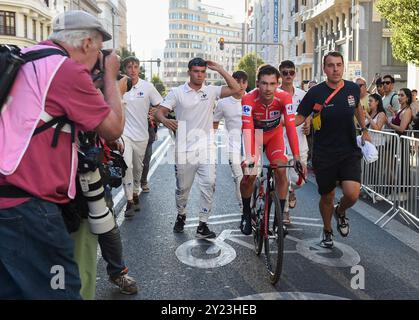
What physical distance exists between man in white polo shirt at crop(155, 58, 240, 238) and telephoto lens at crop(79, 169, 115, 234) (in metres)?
3.00

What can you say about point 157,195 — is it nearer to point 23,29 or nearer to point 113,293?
point 113,293

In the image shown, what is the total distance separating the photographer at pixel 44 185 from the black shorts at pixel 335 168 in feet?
11.9

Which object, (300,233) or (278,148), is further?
(300,233)

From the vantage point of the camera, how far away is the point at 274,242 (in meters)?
4.82

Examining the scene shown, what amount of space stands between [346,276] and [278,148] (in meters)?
1.68

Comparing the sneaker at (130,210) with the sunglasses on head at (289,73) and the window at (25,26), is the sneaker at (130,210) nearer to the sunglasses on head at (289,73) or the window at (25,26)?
the sunglasses on head at (289,73)

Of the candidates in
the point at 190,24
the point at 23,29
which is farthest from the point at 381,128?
the point at 190,24

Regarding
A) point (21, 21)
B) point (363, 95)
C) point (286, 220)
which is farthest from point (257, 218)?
point (21, 21)

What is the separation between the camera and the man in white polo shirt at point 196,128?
6.32m

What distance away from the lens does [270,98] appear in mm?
5523

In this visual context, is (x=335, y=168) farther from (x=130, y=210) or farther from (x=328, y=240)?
(x=130, y=210)

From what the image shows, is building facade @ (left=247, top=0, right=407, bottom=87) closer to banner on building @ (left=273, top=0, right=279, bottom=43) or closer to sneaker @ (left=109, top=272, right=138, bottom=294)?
banner on building @ (left=273, top=0, right=279, bottom=43)

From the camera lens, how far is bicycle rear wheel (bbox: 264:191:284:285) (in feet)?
14.7

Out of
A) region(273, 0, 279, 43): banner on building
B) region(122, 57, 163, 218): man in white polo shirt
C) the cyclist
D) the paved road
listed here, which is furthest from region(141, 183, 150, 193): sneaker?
region(273, 0, 279, 43): banner on building
